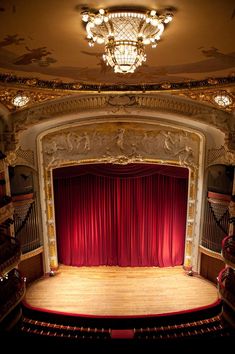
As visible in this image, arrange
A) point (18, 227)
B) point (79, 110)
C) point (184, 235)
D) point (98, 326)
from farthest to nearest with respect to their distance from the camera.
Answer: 1. point (184, 235)
2. point (18, 227)
3. point (79, 110)
4. point (98, 326)

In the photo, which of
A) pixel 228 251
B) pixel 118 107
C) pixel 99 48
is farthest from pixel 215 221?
pixel 99 48

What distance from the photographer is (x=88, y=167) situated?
9609 millimetres

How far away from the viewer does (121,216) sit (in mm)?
10383

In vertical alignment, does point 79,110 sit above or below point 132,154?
above

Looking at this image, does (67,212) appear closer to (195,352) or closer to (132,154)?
(132,154)

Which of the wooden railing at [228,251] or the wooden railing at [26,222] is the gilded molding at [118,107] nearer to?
the wooden railing at [26,222]

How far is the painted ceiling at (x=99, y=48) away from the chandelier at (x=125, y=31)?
0.37ft

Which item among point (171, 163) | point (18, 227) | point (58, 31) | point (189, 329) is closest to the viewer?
point (58, 31)

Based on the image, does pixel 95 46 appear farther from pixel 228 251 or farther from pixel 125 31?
pixel 228 251

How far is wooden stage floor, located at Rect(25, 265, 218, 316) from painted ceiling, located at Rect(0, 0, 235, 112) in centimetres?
531

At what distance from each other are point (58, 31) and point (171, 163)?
6675mm

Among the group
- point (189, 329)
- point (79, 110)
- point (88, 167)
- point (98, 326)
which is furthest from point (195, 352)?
point (88, 167)

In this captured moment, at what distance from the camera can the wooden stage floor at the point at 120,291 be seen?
27.0 ft

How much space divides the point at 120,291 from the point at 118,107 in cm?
479
